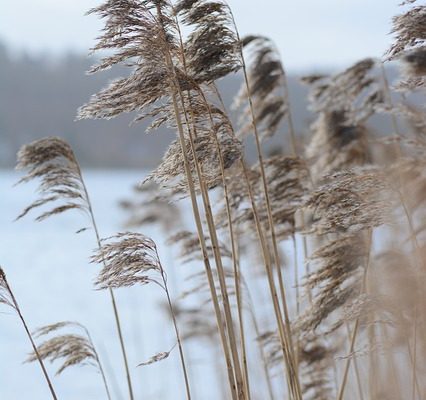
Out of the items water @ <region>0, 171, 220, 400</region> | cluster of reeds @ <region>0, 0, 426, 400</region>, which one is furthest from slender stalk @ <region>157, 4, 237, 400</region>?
water @ <region>0, 171, 220, 400</region>

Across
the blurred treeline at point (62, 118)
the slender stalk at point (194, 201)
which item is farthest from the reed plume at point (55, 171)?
the blurred treeline at point (62, 118)

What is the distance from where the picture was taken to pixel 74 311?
10516mm

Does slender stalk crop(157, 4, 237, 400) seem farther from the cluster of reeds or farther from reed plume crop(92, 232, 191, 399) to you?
reed plume crop(92, 232, 191, 399)

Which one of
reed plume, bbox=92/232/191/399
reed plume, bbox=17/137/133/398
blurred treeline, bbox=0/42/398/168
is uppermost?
blurred treeline, bbox=0/42/398/168

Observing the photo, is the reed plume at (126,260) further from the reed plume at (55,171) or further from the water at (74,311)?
the water at (74,311)

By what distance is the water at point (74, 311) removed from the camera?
7507mm

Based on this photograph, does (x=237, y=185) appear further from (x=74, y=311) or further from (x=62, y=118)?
(x=62, y=118)

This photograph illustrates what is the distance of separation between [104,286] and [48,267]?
11.3m

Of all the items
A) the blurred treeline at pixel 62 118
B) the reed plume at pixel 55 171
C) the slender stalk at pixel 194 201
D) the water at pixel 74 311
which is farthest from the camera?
the blurred treeline at pixel 62 118

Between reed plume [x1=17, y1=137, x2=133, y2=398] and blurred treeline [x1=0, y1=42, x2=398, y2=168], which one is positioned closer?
reed plume [x1=17, y1=137, x2=133, y2=398]

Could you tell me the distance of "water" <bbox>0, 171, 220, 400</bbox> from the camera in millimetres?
7507

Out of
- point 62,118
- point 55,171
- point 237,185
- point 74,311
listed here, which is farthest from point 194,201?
point 62,118

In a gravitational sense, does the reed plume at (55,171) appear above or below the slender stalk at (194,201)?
above

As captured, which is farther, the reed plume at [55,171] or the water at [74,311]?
the water at [74,311]
